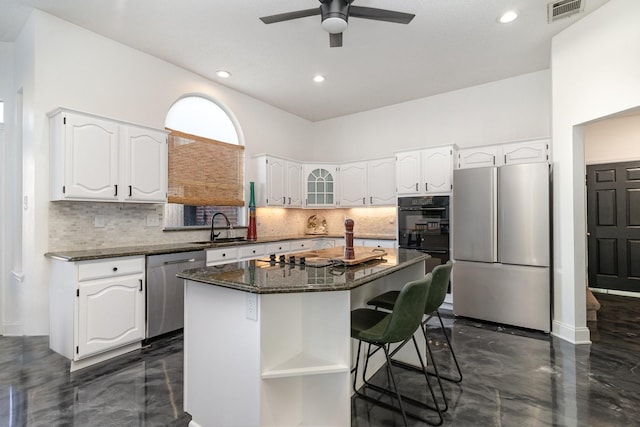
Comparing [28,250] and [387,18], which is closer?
[387,18]

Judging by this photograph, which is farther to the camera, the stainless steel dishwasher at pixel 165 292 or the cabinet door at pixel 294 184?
the cabinet door at pixel 294 184

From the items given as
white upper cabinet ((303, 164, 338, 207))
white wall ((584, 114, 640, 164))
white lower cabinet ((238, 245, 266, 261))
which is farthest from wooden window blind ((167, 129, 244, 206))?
white wall ((584, 114, 640, 164))

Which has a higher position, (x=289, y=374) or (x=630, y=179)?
(x=630, y=179)

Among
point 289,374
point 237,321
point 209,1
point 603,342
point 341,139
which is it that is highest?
point 209,1

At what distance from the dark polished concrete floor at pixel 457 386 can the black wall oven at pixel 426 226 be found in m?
1.24

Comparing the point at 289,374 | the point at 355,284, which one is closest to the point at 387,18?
the point at 355,284

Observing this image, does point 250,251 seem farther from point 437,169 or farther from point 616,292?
point 616,292

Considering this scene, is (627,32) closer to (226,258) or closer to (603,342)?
(603,342)

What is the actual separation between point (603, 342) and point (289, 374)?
335 centimetres

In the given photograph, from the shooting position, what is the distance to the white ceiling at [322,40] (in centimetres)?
289

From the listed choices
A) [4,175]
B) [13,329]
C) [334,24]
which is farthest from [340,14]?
[13,329]

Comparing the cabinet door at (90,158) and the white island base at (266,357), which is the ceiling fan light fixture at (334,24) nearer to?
the white island base at (266,357)

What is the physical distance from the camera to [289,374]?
1660 mm

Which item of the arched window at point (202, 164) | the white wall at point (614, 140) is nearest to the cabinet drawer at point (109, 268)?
the arched window at point (202, 164)
